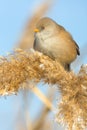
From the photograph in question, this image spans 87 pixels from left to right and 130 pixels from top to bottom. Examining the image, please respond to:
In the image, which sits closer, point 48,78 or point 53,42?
point 48,78

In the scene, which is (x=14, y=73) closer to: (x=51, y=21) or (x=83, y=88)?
(x=83, y=88)

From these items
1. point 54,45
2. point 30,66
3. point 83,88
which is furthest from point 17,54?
point 54,45

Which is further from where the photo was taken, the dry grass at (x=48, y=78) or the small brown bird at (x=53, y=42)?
the small brown bird at (x=53, y=42)

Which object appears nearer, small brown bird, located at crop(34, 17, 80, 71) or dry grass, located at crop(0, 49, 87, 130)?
dry grass, located at crop(0, 49, 87, 130)
